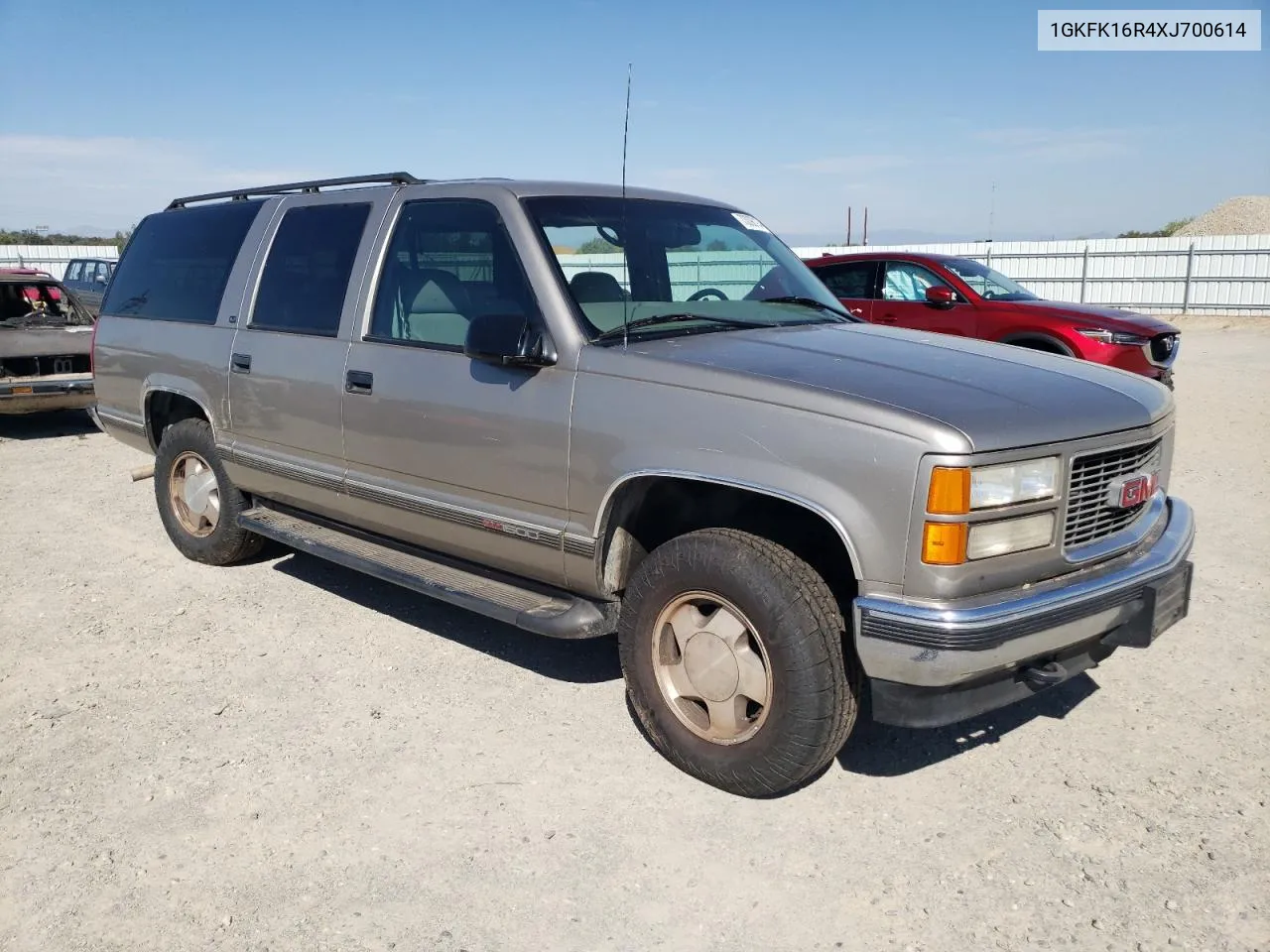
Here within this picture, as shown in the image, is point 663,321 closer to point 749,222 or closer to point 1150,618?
point 749,222

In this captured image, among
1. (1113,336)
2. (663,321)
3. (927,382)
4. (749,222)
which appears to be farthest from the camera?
(1113,336)

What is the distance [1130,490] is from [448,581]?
254 centimetres

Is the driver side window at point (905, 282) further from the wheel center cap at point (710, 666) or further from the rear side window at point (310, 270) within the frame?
the wheel center cap at point (710, 666)

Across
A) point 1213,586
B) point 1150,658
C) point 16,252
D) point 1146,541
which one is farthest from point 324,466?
point 16,252

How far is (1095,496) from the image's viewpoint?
10.4 ft

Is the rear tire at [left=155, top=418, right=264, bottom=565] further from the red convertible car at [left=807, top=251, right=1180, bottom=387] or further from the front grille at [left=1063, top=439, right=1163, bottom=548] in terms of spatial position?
the red convertible car at [left=807, top=251, right=1180, bottom=387]

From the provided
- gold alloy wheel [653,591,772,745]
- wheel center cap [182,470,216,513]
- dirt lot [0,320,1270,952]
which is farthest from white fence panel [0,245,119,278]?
gold alloy wheel [653,591,772,745]

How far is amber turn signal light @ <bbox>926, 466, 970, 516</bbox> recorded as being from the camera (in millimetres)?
2760

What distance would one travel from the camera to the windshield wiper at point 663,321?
143 inches

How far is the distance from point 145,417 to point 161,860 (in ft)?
11.6

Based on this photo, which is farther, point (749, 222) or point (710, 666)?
point (749, 222)

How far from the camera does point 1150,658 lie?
4340 mm

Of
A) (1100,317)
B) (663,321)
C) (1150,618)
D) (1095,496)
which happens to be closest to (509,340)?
(663,321)

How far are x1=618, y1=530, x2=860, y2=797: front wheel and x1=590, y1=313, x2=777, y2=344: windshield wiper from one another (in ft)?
2.66
